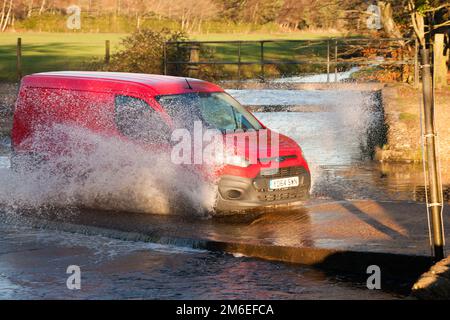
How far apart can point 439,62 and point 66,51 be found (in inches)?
1406

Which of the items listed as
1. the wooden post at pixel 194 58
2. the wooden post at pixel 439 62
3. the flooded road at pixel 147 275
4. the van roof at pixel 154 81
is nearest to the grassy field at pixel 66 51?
the wooden post at pixel 194 58

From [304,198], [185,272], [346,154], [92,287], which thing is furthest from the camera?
[346,154]

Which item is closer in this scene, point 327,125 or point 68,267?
point 68,267

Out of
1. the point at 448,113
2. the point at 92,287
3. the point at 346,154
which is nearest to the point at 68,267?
the point at 92,287

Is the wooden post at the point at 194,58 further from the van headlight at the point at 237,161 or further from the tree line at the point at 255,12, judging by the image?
the van headlight at the point at 237,161

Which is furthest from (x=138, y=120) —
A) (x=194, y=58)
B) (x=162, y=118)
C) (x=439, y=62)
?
(x=194, y=58)

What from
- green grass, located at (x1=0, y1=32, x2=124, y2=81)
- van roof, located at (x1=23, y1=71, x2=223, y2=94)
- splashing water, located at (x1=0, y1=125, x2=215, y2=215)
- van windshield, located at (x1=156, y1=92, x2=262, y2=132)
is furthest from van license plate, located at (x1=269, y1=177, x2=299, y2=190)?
green grass, located at (x1=0, y1=32, x2=124, y2=81)

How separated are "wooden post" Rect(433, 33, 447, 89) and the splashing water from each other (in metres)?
15.5

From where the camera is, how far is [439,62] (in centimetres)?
2872

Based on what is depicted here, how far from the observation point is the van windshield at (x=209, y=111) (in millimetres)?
13867

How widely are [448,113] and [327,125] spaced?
3136mm

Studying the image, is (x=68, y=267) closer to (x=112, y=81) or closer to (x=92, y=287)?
(x=92, y=287)

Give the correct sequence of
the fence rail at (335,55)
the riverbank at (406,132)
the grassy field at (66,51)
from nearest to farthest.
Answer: the riverbank at (406,132) → the fence rail at (335,55) → the grassy field at (66,51)

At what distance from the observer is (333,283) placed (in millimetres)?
10016
